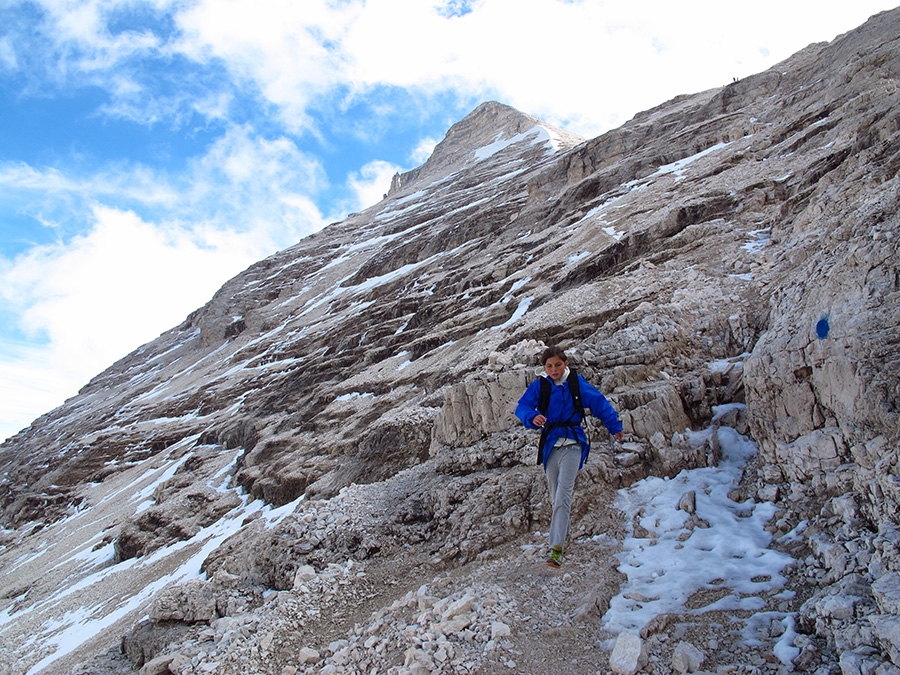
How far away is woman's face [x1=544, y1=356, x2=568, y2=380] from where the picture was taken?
6.09 metres

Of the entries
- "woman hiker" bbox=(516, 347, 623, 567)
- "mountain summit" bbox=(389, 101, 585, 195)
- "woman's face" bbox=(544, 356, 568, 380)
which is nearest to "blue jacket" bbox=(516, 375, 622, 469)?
"woman hiker" bbox=(516, 347, 623, 567)

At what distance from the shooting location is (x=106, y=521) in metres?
29.0

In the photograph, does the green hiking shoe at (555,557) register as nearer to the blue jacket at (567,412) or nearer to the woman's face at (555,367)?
the blue jacket at (567,412)

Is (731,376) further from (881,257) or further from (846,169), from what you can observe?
(846,169)

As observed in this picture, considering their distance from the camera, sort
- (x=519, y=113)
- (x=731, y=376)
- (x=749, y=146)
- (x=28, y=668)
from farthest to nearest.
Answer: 1. (x=519, y=113)
2. (x=749, y=146)
3. (x=28, y=668)
4. (x=731, y=376)

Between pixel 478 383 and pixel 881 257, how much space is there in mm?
6601

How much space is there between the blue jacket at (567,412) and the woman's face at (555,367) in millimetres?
123

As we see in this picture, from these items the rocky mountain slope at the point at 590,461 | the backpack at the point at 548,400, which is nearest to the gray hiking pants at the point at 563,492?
the backpack at the point at 548,400

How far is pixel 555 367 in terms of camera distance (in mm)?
6102

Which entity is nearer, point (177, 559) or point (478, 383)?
point (478, 383)

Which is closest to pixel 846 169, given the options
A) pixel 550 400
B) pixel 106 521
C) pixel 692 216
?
pixel 692 216

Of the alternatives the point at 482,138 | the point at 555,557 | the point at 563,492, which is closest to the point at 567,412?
the point at 563,492

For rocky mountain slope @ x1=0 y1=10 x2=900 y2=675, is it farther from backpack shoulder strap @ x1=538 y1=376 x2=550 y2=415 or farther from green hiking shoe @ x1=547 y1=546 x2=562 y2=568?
backpack shoulder strap @ x1=538 y1=376 x2=550 y2=415

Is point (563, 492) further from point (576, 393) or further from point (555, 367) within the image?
point (555, 367)
